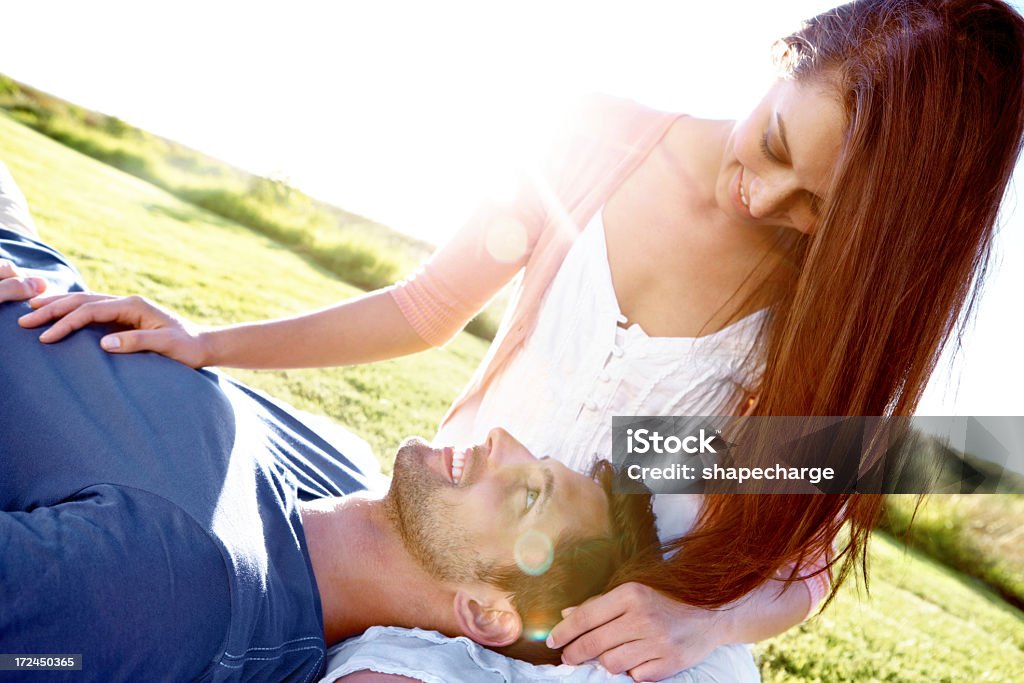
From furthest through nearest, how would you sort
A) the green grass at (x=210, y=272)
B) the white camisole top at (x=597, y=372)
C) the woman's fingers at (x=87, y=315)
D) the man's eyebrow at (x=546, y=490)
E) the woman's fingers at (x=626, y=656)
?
the green grass at (x=210, y=272) → the white camisole top at (x=597, y=372) → the man's eyebrow at (x=546, y=490) → the woman's fingers at (x=87, y=315) → the woman's fingers at (x=626, y=656)

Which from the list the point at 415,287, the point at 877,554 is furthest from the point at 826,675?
the point at 877,554

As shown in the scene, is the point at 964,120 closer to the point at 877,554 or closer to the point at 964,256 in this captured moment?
the point at 964,256

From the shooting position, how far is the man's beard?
2.06m

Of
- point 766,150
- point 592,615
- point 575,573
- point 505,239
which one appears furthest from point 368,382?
point 766,150

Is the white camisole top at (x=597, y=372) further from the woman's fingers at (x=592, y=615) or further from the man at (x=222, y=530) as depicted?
the woman's fingers at (x=592, y=615)

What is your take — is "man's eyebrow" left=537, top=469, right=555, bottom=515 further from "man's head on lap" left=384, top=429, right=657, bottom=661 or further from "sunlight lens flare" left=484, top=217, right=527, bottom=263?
"sunlight lens flare" left=484, top=217, right=527, bottom=263

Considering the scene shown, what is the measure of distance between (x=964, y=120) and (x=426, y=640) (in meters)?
1.71

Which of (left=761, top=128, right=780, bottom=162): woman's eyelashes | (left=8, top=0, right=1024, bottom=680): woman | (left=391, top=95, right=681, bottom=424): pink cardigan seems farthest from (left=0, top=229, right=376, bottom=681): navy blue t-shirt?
(left=761, top=128, right=780, bottom=162): woman's eyelashes

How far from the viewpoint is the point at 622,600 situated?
1.87 meters

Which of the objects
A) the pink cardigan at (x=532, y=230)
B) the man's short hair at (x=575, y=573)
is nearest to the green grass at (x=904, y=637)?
the man's short hair at (x=575, y=573)

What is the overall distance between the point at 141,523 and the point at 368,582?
618 millimetres

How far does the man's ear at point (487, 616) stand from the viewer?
201 centimetres

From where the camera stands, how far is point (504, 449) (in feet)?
7.27

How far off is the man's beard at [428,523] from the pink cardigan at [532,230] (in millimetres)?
472
